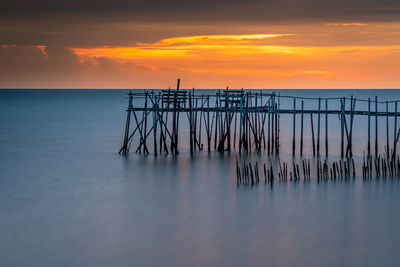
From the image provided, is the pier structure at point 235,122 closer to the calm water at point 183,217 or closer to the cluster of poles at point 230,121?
the cluster of poles at point 230,121

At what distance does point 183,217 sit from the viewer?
43.0 ft

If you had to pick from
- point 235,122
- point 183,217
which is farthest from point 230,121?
point 183,217

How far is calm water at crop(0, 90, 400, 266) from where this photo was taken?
33.6ft

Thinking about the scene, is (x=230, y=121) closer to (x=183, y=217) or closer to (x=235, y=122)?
(x=235, y=122)

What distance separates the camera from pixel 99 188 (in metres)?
16.3

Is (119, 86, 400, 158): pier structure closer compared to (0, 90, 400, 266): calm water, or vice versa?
(0, 90, 400, 266): calm water

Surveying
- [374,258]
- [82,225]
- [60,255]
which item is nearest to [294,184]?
[374,258]

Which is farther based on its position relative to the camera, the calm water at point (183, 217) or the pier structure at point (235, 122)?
the pier structure at point (235, 122)

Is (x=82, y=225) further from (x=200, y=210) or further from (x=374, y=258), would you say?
(x=374, y=258)

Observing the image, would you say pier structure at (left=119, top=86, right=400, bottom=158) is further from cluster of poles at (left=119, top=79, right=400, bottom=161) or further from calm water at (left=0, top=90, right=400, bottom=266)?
calm water at (left=0, top=90, right=400, bottom=266)

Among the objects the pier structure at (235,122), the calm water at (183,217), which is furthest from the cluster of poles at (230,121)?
the calm water at (183,217)

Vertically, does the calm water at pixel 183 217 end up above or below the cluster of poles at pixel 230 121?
below

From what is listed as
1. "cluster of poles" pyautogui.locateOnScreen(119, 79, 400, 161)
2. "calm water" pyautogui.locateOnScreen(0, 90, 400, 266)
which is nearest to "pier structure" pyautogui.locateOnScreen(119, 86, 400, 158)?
"cluster of poles" pyautogui.locateOnScreen(119, 79, 400, 161)

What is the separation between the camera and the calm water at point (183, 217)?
10234mm
